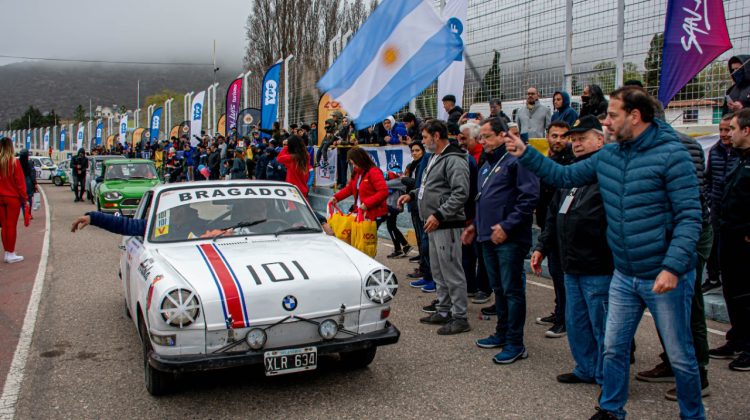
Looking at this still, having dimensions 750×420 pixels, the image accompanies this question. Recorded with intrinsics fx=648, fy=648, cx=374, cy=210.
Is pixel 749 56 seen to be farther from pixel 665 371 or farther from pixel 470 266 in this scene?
pixel 665 371

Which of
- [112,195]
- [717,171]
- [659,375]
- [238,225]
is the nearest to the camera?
[659,375]

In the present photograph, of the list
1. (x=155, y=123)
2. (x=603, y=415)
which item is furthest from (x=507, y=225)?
(x=155, y=123)

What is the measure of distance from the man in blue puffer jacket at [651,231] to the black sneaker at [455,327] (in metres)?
2.42

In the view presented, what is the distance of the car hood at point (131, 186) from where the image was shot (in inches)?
609

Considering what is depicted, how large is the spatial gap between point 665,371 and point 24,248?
36.6ft

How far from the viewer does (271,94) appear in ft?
72.4

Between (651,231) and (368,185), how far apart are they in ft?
15.1

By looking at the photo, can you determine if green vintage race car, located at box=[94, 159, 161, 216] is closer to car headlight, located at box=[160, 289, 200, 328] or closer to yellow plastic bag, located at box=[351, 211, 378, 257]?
yellow plastic bag, located at box=[351, 211, 378, 257]

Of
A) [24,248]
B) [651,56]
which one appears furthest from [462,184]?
[24,248]

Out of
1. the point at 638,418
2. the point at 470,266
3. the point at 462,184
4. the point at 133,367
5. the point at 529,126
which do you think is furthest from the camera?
the point at 529,126

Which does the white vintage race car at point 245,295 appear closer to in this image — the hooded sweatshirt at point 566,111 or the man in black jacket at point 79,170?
the hooded sweatshirt at point 566,111

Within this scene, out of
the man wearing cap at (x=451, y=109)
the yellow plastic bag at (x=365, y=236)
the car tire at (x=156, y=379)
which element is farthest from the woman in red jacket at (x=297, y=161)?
the car tire at (x=156, y=379)

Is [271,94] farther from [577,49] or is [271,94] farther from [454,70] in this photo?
[577,49]

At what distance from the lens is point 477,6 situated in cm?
1244
